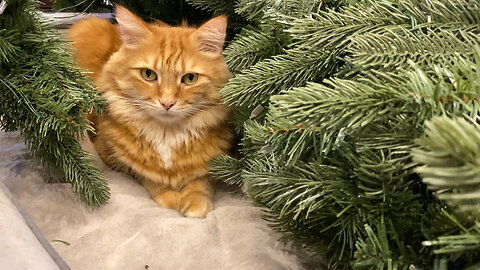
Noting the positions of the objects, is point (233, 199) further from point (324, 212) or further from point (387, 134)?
point (387, 134)

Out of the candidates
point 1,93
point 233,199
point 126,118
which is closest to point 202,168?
point 233,199

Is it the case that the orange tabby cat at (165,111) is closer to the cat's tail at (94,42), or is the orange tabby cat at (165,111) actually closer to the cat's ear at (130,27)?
the cat's ear at (130,27)

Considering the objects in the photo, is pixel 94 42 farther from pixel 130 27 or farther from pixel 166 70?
pixel 166 70

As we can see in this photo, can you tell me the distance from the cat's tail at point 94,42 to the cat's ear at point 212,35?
0.31m

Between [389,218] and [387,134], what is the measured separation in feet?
0.39

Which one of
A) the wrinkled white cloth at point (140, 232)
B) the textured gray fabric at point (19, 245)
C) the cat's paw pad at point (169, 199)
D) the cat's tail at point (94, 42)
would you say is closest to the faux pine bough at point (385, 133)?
the wrinkled white cloth at point (140, 232)

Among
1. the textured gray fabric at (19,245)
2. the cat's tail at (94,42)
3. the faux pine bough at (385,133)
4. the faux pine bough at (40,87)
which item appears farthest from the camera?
the cat's tail at (94,42)

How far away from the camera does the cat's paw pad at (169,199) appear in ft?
3.77

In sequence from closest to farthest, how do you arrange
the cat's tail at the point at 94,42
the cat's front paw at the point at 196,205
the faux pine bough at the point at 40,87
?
1. the faux pine bough at the point at 40,87
2. the cat's front paw at the point at 196,205
3. the cat's tail at the point at 94,42

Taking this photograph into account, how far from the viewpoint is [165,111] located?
43.7 inches

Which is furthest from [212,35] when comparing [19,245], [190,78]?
[19,245]

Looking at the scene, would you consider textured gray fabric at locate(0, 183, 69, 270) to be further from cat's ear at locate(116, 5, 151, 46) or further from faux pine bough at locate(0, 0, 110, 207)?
cat's ear at locate(116, 5, 151, 46)

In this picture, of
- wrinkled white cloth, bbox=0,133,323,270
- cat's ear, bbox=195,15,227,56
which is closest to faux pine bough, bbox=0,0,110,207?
wrinkled white cloth, bbox=0,133,323,270

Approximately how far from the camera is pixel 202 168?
1.20 meters
